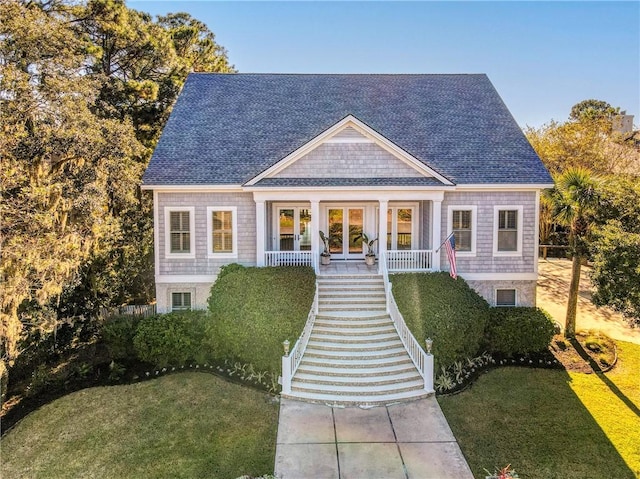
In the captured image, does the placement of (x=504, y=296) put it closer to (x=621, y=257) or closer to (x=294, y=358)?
(x=621, y=257)

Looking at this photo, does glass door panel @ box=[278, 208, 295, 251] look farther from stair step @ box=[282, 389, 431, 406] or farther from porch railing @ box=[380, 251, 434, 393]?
stair step @ box=[282, 389, 431, 406]

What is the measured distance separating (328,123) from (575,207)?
10.4m

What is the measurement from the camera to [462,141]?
56.9 feet

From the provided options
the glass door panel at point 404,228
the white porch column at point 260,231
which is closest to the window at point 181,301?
the white porch column at point 260,231

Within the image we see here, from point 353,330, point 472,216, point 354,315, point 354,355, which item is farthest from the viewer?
point 472,216

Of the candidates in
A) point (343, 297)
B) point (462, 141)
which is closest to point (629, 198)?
point (462, 141)

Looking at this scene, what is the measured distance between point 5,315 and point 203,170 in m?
8.04

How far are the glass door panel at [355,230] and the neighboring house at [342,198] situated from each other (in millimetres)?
44

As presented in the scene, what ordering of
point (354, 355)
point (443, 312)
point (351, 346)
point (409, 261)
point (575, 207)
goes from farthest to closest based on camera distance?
point (409, 261)
point (575, 207)
point (443, 312)
point (351, 346)
point (354, 355)

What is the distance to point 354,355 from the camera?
1208 centimetres

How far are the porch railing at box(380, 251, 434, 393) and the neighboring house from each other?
1470mm

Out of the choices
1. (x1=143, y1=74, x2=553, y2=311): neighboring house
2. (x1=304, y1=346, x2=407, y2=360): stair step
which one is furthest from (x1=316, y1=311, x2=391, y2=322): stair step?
(x1=143, y1=74, x2=553, y2=311): neighboring house

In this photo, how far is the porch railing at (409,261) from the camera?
15.7m

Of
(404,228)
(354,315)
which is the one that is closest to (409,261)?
(404,228)
